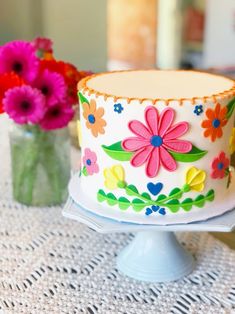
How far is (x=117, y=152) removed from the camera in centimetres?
71

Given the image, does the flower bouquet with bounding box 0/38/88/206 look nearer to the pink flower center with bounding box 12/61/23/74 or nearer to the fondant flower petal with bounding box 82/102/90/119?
the pink flower center with bounding box 12/61/23/74

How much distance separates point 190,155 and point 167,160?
3cm

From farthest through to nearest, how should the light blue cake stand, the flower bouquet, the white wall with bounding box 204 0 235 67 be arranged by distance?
1. the white wall with bounding box 204 0 235 67
2. the flower bouquet
3. the light blue cake stand

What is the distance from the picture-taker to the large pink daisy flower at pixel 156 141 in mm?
680

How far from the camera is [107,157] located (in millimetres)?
727

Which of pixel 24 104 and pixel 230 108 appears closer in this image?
pixel 230 108

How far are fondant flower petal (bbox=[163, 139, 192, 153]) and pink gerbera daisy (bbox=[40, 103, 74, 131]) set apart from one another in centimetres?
31

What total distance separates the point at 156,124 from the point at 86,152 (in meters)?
0.14

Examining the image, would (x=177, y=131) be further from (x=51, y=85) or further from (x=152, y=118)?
(x=51, y=85)

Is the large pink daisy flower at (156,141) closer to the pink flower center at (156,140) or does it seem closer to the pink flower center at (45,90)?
the pink flower center at (156,140)

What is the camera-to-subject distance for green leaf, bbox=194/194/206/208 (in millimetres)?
725

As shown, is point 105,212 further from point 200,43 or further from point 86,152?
point 200,43

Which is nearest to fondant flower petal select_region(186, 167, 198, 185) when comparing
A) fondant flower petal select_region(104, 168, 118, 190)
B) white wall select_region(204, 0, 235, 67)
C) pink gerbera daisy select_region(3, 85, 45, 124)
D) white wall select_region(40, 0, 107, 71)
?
fondant flower petal select_region(104, 168, 118, 190)

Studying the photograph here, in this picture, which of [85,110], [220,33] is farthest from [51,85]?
[220,33]
